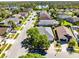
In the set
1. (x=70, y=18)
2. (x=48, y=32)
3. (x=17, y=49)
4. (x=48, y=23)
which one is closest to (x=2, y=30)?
(x=17, y=49)

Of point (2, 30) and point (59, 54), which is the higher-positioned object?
point (2, 30)

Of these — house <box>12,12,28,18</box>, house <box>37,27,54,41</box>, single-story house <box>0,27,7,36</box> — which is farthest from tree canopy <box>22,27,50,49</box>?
house <box>12,12,28,18</box>

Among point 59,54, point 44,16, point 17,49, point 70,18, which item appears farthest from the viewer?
point 44,16

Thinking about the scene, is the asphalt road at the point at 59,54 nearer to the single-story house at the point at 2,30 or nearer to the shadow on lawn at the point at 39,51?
the shadow on lawn at the point at 39,51

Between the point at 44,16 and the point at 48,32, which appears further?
the point at 44,16

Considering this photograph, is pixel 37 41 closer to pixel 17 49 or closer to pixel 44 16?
pixel 17 49

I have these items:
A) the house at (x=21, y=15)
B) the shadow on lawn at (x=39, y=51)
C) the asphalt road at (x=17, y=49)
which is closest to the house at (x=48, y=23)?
the asphalt road at (x=17, y=49)

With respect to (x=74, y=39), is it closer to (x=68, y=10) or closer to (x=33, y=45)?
(x=33, y=45)

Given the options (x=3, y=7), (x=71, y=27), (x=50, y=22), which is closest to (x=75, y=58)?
(x=71, y=27)
